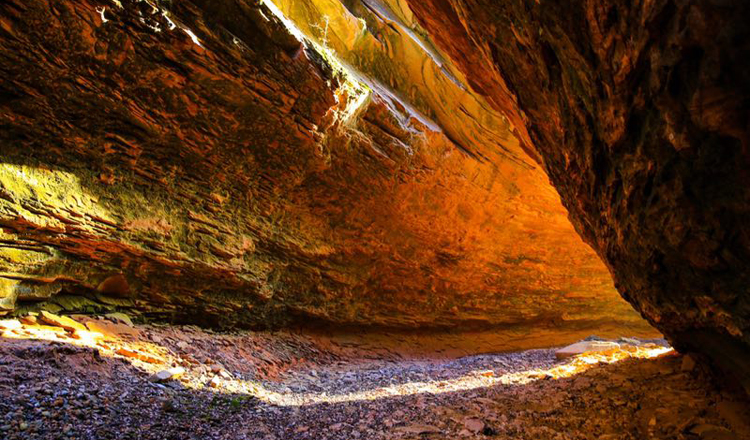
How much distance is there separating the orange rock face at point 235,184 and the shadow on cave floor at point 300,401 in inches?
58.7

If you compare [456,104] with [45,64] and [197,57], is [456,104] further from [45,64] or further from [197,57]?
[45,64]

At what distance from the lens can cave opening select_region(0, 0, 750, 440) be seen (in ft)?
9.61

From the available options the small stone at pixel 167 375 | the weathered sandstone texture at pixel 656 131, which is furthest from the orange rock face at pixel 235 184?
the weathered sandstone texture at pixel 656 131

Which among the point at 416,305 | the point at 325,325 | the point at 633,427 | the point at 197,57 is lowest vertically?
the point at 325,325

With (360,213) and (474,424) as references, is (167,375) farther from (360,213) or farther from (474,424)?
(360,213)

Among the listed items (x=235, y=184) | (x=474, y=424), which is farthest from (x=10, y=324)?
(x=474, y=424)

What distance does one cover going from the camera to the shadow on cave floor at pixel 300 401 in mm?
3426

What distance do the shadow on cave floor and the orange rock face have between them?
149 cm

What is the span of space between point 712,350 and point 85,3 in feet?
31.4

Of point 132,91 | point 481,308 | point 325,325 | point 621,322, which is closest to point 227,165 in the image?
point 132,91

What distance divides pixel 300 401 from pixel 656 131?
18.7 feet

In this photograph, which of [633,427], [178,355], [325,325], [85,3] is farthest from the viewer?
[325,325]

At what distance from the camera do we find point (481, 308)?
1347 cm

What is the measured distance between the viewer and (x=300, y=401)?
573 centimetres
